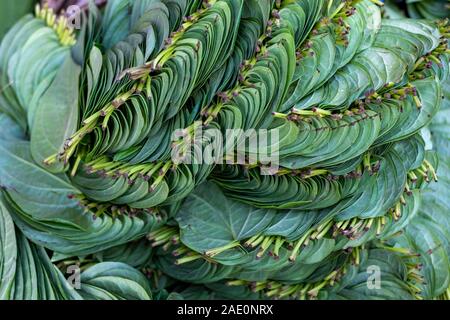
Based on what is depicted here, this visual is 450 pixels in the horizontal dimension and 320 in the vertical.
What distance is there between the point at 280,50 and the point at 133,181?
10.3 inches

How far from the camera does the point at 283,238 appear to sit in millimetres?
949

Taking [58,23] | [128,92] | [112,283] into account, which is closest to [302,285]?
[112,283]

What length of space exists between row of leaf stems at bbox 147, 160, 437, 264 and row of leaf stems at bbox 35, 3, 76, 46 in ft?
1.05

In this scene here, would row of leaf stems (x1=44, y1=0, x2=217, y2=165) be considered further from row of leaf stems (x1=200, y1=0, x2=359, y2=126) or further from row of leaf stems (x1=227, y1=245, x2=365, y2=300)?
row of leaf stems (x1=227, y1=245, x2=365, y2=300)

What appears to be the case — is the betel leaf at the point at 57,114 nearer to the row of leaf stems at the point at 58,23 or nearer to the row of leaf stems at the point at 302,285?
the row of leaf stems at the point at 58,23

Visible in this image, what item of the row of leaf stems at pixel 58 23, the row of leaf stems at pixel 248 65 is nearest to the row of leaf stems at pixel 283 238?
the row of leaf stems at pixel 248 65

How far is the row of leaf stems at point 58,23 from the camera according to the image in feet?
2.54

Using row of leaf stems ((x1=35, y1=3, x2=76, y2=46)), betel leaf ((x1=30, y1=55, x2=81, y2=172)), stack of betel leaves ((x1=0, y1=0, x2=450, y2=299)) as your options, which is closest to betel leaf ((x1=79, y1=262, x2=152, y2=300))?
stack of betel leaves ((x1=0, y1=0, x2=450, y2=299))

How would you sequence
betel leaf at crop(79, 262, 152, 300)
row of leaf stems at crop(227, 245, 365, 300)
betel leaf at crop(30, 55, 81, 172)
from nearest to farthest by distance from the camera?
betel leaf at crop(30, 55, 81, 172)
betel leaf at crop(79, 262, 152, 300)
row of leaf stems at crop(227, 245, 365, 300)

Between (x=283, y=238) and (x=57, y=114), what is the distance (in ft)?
1.27

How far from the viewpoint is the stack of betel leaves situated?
791mm

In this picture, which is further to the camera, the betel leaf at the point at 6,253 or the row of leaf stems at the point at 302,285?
the row of leaf stems at the point at 302,285
